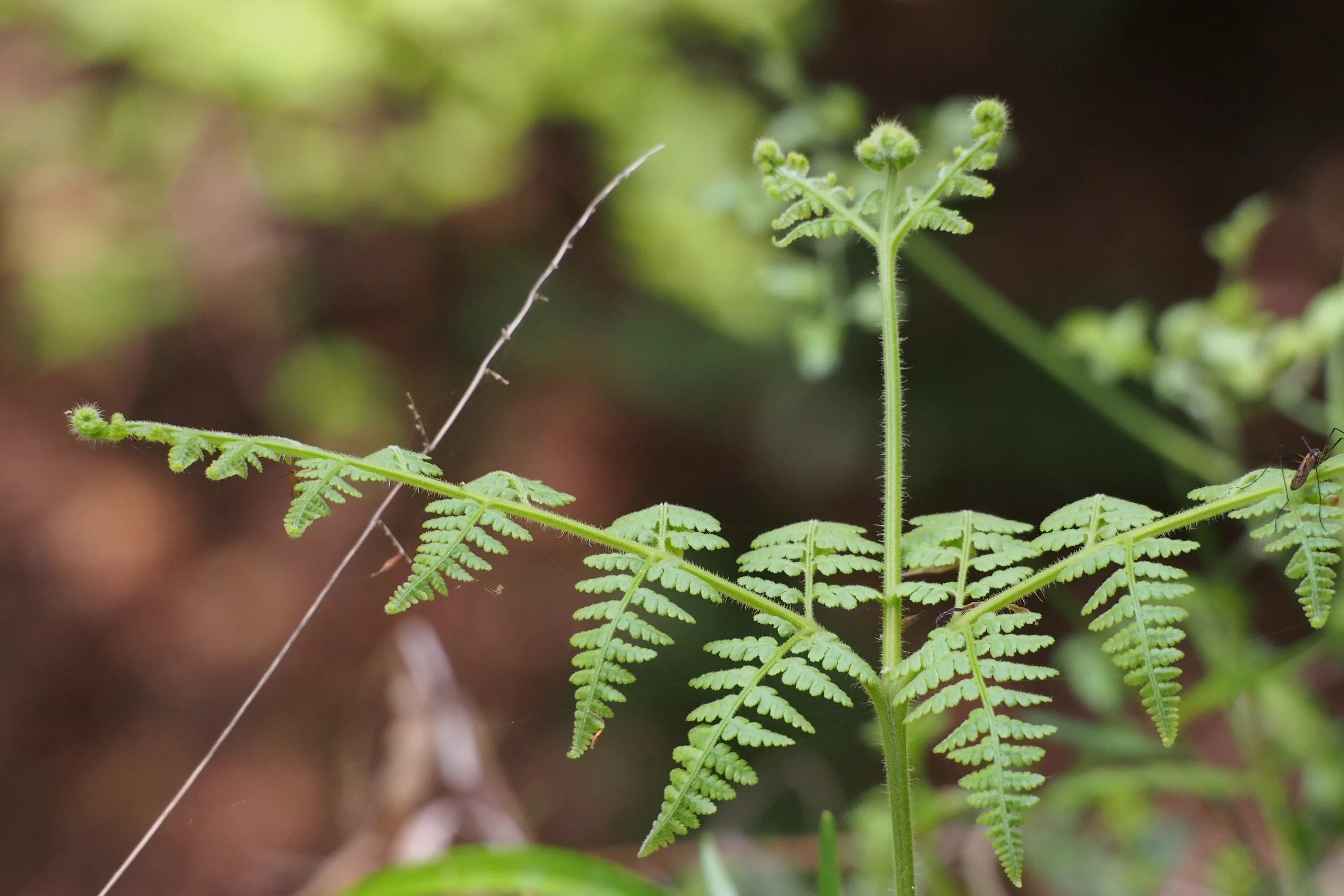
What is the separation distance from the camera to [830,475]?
3.08 meters

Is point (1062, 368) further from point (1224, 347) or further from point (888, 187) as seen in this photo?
point (888, 187)

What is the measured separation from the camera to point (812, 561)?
88cm

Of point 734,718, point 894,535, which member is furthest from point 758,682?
point 894,535

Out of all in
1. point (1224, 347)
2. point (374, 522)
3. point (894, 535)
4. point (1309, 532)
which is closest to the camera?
point (1309, 532)

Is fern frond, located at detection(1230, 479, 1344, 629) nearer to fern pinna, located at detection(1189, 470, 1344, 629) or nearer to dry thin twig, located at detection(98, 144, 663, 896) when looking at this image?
fern pinna, located at detection(1189, 470, 1344, 629)

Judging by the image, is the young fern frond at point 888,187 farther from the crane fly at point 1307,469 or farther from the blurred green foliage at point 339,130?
the blurred green foliage at point 339,130

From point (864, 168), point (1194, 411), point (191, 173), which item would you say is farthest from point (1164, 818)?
point (191, 173)

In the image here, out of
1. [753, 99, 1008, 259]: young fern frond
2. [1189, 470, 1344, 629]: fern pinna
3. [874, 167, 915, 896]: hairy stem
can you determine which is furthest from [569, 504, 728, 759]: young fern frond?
[1189, 470, 1344, 629]: fern pinna

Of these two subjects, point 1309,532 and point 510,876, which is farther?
point 510,876

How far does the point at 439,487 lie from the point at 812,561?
1.06 feet

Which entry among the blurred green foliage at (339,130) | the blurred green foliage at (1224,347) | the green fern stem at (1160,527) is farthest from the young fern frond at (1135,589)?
the blurred green foliage at (339,130)

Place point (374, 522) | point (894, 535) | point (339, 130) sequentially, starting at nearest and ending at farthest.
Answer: point (894, 535) → point (374, 522) → point (339, 130)

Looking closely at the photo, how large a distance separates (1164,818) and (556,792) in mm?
1683

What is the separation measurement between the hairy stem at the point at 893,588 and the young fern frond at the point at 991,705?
0.03m
